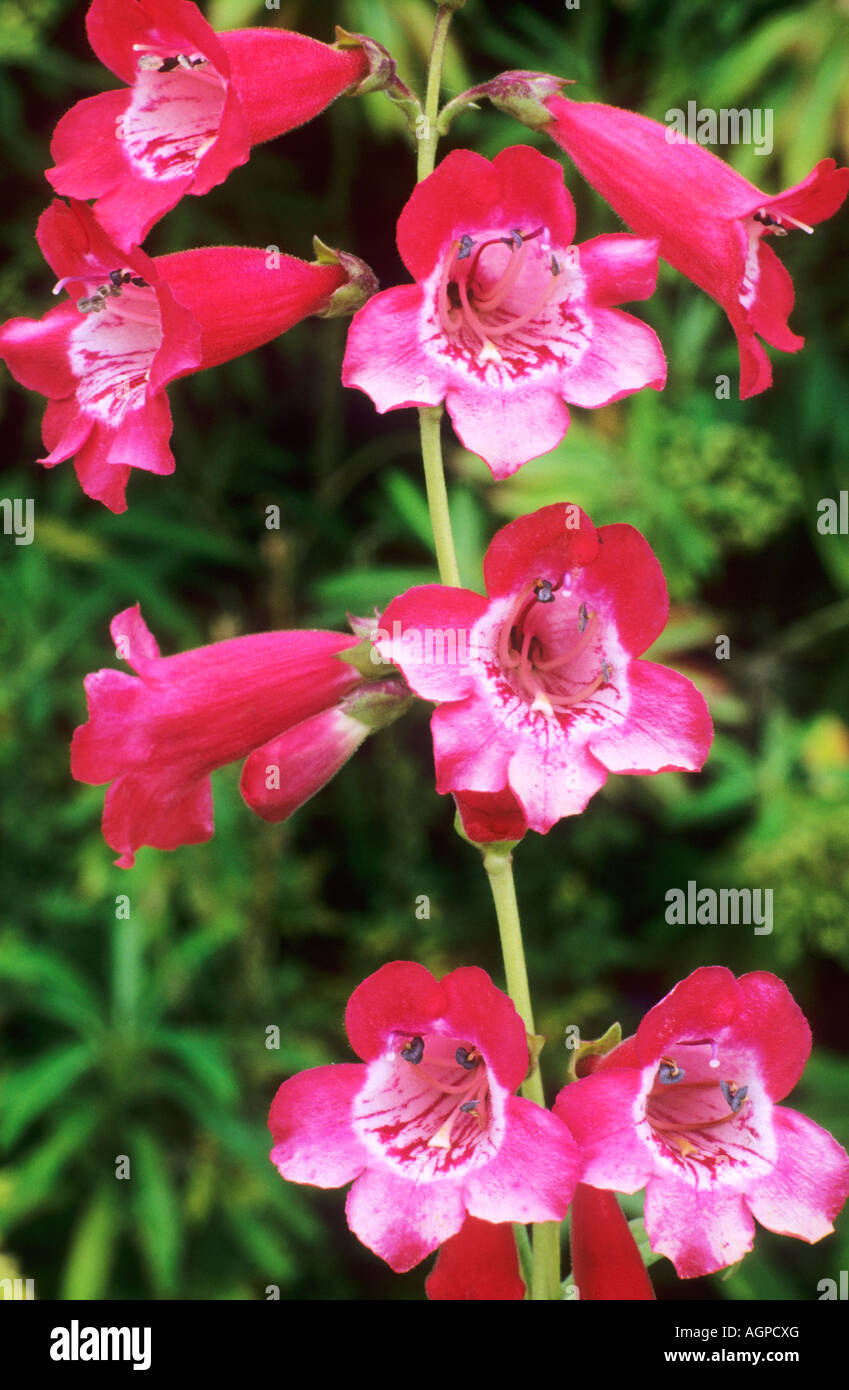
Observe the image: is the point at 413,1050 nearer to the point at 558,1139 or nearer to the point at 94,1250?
the point at 558,1139

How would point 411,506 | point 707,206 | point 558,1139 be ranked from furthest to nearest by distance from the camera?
point 411,506
point 707,206
point 558,1139

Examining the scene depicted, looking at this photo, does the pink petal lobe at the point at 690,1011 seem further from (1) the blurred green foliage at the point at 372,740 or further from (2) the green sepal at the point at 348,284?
(1) the blurred green foliage at the point at 372,740

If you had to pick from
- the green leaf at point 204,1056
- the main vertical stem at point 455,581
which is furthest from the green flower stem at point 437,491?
the green leaf at point 204,1056

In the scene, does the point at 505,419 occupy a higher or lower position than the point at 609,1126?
higher

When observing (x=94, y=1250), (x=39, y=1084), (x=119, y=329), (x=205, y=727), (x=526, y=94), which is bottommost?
(x=94, y=1250)

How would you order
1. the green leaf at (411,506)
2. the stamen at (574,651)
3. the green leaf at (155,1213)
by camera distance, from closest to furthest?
the stamen at (574,651) < the green leaf at (155,1213) < the green leaf at (411,506)

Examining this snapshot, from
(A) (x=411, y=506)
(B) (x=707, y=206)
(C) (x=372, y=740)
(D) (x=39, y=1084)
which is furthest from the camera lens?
(C) (x=372, y=740)

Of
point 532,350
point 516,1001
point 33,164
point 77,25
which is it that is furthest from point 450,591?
point 77,25

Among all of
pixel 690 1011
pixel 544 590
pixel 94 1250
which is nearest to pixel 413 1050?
pixel 690 1011
